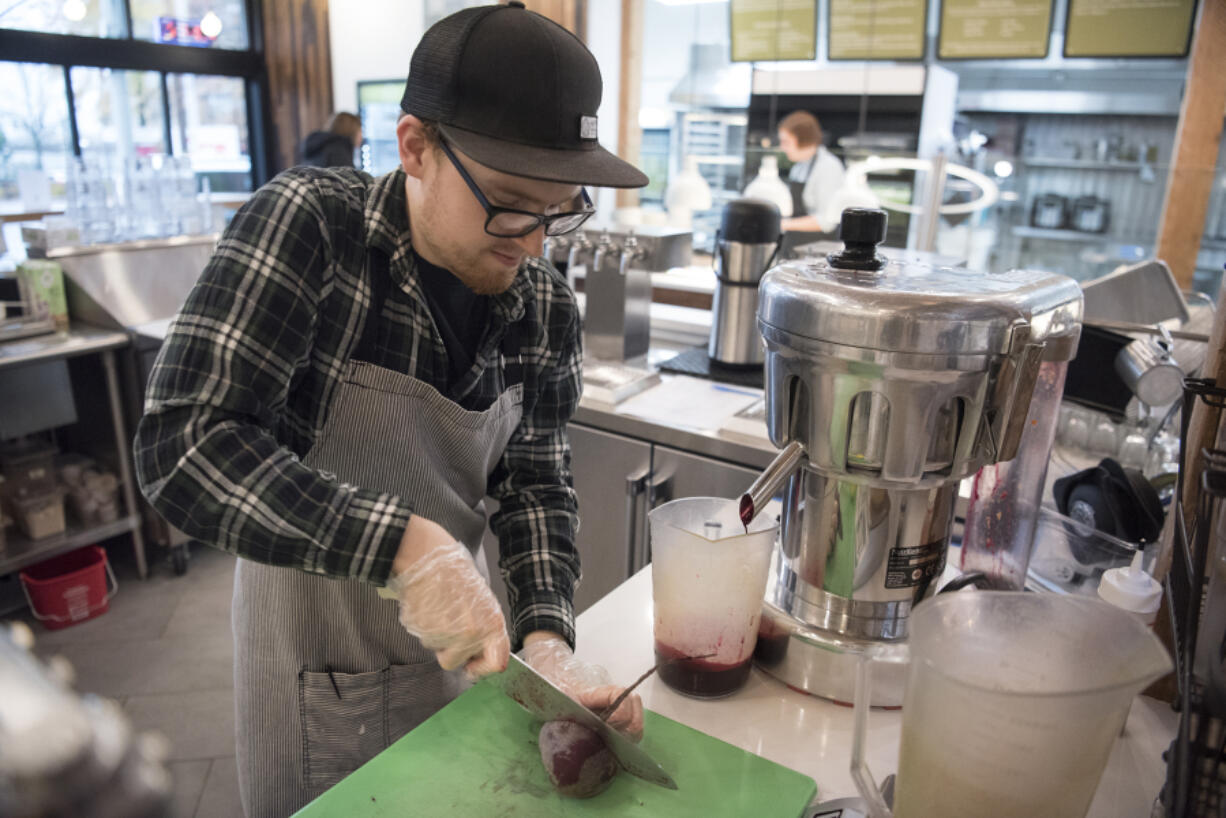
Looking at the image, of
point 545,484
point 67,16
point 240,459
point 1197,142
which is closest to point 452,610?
point 240,459

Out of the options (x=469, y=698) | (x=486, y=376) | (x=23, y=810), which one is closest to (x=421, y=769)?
(x=469, y=698)

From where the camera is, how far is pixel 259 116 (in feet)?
18.6

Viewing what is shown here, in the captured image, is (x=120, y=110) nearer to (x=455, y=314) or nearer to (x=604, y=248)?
(x=604, y=248)

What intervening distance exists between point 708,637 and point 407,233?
665 mm

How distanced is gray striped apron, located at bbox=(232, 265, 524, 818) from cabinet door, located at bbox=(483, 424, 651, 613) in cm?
88

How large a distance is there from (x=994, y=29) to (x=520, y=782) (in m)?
4.61

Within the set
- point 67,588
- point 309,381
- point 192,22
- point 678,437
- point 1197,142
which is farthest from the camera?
point 192,22

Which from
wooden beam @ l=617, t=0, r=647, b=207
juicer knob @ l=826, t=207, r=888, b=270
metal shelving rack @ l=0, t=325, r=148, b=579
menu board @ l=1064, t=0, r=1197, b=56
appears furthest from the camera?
wooden beam @ l=617, t=0, r=647, b=207

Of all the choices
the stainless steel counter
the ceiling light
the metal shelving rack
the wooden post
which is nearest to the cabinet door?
the stainless steel counter

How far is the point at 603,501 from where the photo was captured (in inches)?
90.7

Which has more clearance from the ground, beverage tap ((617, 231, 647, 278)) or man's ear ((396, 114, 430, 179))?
man's ear ((396, 114, 430, 179))

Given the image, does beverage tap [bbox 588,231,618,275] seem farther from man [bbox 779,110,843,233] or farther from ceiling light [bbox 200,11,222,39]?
ceiling light [bbox 200,11,222,39]

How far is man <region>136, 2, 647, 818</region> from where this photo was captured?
955mm

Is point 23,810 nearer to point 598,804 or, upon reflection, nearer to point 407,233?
point 598,804
